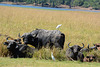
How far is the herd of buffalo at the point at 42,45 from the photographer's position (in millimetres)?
11125

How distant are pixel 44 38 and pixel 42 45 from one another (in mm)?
450

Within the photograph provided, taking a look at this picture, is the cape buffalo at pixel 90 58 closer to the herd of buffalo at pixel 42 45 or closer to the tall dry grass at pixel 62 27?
the herd of buffalo at pixel 42 45

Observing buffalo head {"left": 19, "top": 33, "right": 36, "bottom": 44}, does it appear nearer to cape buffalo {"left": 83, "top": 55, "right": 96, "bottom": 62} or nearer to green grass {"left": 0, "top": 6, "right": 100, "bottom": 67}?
green grass {"left": 0, "top": 6, "right": 100, "bottom": 67}

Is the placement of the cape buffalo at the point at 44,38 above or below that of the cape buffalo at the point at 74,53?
above

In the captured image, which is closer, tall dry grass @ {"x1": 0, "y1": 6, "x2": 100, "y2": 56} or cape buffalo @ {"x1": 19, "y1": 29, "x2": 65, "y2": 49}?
cape buffalo @ {"x1": 19, "y1": 29, "x2": 65, "y2": 49}

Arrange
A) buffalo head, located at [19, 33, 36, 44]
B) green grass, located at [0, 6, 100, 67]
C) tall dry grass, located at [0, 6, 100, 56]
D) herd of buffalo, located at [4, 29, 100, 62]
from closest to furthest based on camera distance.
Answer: green grass, located at [0, 6, 100, 67] < herd of buffalo, located at [4, 29, 100, 62] < buffalo head, located at [19, 33, 36, 44] < tall dry grass, located at [0, 6, 100, 56]

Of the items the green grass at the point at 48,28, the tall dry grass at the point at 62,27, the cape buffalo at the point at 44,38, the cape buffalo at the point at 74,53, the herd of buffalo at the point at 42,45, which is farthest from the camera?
the tall dry grass at the point at 62,27

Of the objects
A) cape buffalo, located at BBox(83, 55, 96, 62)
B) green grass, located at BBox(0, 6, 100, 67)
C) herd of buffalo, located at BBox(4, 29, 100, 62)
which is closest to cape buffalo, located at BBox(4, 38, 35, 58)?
herd of buffalo, located at BBox(4, 29, 100, 62)

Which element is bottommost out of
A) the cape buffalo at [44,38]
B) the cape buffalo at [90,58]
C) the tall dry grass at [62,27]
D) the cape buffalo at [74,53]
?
the tall dry grass at [62,27]

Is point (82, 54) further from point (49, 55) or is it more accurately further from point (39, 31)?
point (39, 31)

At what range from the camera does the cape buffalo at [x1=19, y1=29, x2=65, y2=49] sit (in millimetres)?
11961

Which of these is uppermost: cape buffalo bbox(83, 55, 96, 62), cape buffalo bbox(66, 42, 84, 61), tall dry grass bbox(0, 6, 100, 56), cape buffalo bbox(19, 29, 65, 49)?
cape buffalo bbox(19, 29, 65, 49)

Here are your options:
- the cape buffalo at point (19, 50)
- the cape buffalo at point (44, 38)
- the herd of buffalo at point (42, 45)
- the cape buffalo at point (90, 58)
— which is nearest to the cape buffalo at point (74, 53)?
the herd of buffalo at point (42, 45)

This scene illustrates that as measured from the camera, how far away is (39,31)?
41.1 ft
